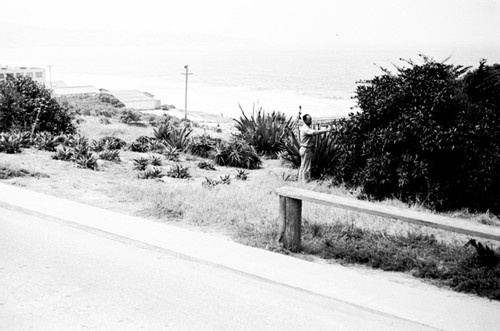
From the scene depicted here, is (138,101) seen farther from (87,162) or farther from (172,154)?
(87,162)

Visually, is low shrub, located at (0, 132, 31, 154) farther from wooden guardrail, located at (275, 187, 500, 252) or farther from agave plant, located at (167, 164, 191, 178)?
wooden guardrail, located at (275, 187, 500, 252)

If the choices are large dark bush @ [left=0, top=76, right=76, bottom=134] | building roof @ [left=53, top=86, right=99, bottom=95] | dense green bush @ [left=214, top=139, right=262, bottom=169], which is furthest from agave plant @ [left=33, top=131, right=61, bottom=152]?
building roof @ [left=53, top=86, right=99, bottom=95]

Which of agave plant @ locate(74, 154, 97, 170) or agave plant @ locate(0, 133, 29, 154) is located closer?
agave plant @ locate(74, 154, 97, 170)

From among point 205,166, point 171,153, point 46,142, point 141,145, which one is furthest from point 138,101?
point 205,166

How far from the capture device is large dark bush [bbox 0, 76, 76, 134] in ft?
53.8

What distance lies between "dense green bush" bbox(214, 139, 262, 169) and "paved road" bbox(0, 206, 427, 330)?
825 cm

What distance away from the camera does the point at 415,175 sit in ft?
34.3

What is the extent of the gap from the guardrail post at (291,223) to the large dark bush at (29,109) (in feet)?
35.9

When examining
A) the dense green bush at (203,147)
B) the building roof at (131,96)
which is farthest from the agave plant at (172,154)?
the building roof at (131,96)

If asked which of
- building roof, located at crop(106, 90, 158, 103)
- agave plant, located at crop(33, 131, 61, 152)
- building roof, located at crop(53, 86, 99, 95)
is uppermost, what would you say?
building roof, located at crop(53, 86, 99, 95)

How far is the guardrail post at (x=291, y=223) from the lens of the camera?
22.3 feet

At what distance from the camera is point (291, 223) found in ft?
22.4

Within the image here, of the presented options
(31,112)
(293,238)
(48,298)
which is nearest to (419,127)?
(293,238)

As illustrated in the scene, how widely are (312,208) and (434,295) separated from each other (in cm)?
394
